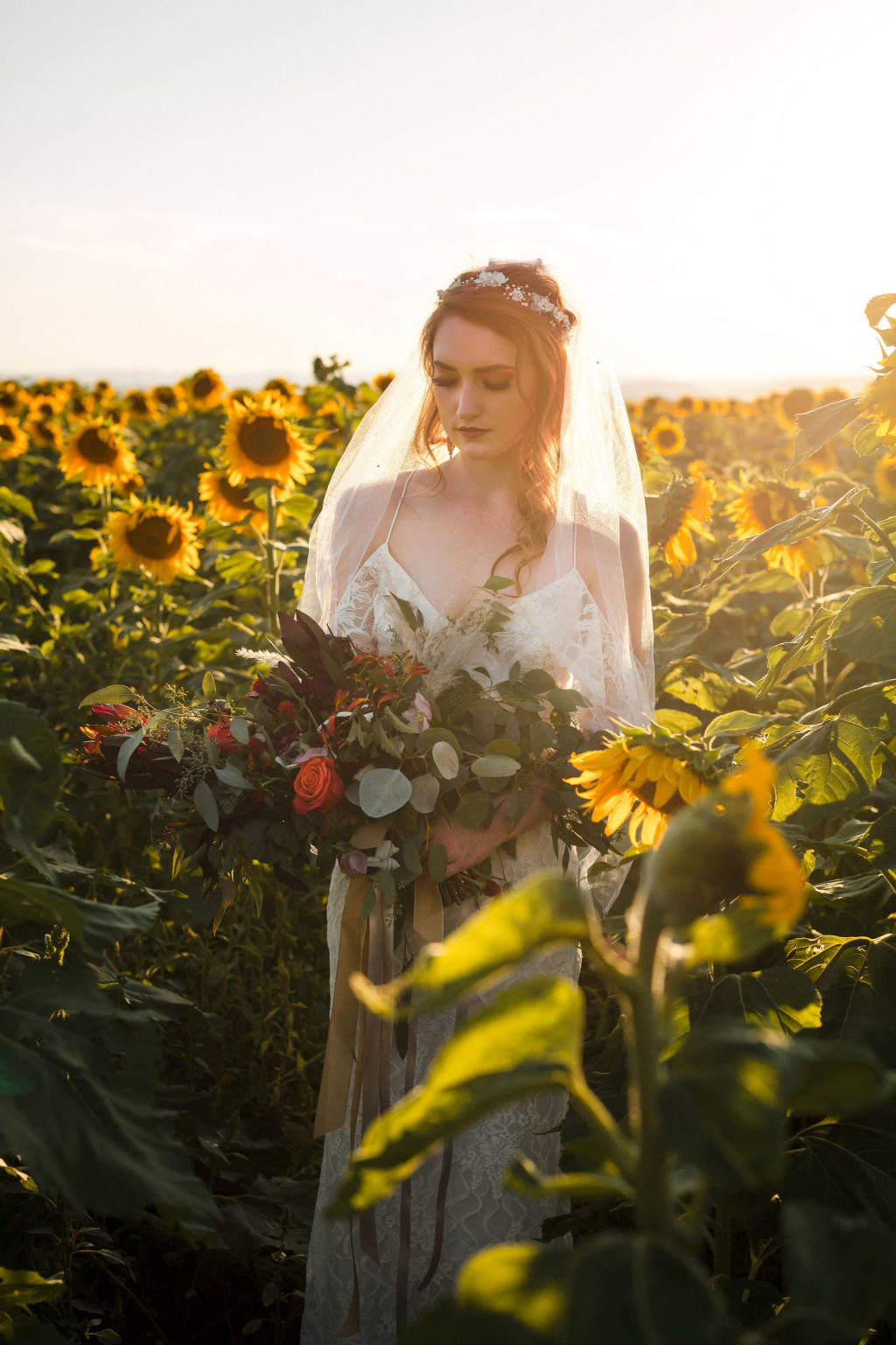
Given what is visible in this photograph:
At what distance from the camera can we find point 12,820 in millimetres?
872

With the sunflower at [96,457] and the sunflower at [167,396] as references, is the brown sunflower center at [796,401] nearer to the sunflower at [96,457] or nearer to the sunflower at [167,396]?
the sunflower at [167,396]

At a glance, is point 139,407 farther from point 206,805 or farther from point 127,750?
point 206,805

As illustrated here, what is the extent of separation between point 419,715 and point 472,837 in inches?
12.6

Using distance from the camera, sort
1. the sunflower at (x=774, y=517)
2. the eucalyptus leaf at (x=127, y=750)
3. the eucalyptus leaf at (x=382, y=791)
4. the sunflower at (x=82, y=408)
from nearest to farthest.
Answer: the eucalyptus leaf at (x=382, y=791)
the eucalyptus leaf at (x=127, y=750)
the sunflower at (x=774, y=517)
the sunflower at (x=82, y=408)

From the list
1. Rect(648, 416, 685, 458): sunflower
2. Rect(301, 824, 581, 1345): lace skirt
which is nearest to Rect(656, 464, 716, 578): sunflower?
Rect(301, 824, 581, 1345): lace skirt

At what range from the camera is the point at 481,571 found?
98.2 inches

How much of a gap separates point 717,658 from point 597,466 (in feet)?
8.87

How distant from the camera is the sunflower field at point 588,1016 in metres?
0.53

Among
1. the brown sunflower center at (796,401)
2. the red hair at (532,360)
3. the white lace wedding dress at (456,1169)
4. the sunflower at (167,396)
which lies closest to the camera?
the white lace wedding dress at (456,1169)

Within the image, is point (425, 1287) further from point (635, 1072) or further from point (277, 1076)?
point (635, 1072)

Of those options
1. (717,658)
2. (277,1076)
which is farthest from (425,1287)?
(717,658)

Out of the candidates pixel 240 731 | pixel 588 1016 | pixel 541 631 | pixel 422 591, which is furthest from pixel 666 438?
pixel 240 731

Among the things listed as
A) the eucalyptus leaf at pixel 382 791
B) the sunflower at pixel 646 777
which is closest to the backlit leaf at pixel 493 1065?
the sunflower at pixel 646 777

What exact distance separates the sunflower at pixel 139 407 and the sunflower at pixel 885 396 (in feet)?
39.3
